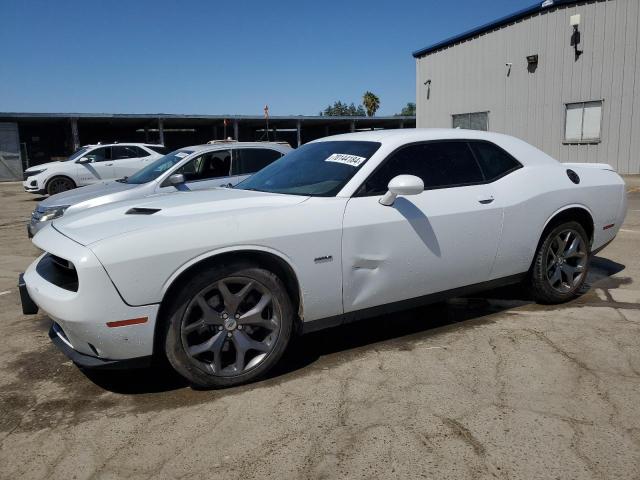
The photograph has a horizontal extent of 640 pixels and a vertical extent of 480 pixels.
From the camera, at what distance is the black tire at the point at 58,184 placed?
14156mm

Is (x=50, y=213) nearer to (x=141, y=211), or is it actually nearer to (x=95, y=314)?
(x=141, y=211)

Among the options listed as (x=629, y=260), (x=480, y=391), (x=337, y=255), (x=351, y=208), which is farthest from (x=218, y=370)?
(x=629, y=260)

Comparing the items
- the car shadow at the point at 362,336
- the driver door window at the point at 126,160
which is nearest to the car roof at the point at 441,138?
the car shadow at the point at 362,336

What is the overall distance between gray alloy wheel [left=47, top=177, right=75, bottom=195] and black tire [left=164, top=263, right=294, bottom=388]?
1292 cm

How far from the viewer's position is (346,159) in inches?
145

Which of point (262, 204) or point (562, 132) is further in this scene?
point (562, 132)

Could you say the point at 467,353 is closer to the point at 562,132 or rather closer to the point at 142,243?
the point at 142,243

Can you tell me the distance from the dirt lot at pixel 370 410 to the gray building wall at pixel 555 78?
14.1 metres

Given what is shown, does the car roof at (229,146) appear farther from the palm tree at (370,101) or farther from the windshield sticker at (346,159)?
the palm tree at (370,101)

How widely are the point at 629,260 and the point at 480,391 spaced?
4.07 meters

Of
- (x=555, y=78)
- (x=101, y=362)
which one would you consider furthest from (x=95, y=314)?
(x=555, y=78)

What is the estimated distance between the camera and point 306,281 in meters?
3.14

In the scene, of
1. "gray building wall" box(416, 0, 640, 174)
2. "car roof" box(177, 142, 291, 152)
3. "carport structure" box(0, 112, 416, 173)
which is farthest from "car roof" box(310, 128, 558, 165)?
"carport structure" box(0, 112, 416, 173)

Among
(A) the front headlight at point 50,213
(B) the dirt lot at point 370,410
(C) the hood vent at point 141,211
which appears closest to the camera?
(B) the dirt lot at point 370,410
